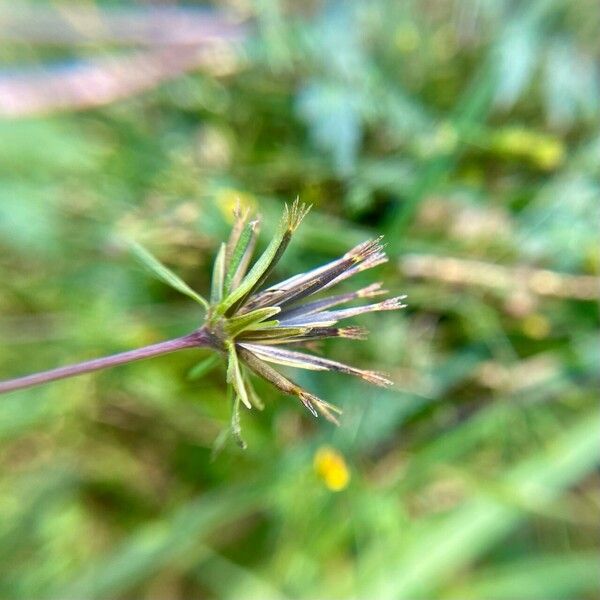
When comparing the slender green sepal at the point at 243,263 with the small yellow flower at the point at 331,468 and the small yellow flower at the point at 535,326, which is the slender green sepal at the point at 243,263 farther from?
the small yellow flower at the point at 535,326

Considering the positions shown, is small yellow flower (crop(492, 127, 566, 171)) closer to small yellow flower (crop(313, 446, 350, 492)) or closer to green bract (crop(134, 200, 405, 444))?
small yellow flower (crop(313, 446, 350, 492))

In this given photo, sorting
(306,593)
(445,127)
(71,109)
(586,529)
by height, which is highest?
(71,109)

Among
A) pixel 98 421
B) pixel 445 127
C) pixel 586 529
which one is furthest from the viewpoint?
pixel 586 529

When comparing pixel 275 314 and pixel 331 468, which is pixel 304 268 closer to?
pixel 331 468

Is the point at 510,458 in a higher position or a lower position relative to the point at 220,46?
lower

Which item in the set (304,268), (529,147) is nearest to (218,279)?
(304,268)

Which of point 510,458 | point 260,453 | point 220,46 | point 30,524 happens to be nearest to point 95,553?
point 30,524

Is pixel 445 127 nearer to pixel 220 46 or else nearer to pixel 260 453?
pixel 220 46
